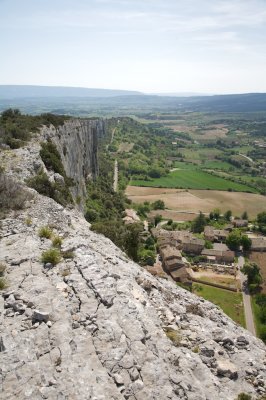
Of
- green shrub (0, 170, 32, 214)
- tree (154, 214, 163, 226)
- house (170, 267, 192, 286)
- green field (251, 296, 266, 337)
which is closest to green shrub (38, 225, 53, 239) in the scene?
green shrub (0, 170, 32, 214)

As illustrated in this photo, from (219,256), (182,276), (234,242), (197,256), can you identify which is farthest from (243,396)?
(234,242)

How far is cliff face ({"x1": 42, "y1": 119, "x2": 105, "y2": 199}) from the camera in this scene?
158 ft

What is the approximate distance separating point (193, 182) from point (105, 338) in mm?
117081

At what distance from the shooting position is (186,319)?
14.0m

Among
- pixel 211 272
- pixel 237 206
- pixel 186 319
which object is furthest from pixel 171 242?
pixel 186 319

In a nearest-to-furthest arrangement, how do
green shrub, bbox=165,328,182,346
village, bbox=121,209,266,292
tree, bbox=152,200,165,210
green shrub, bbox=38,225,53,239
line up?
green shrub, bbox=165,328,182,346 < green shrub, bbox=38,225,53,239 < village, bbox=121,209,266,292 < tree, bbox=152,200,165,210

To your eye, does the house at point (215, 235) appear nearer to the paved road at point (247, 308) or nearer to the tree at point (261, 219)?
the tree at point (261, 219)

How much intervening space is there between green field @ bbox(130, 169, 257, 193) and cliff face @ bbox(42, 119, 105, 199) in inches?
1423

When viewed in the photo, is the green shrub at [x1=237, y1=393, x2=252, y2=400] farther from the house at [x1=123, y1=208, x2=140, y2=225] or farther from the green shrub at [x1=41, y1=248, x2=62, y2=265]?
the house at [x1=123, y1=208, x2=140, y2=225]

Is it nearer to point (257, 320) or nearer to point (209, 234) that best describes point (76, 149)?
point (209, 234)

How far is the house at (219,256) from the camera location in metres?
63.4

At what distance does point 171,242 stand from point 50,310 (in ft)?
185

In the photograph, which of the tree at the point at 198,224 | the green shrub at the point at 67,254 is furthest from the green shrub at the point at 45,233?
the tree at the point at 198,224

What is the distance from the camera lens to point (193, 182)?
4929 inches
